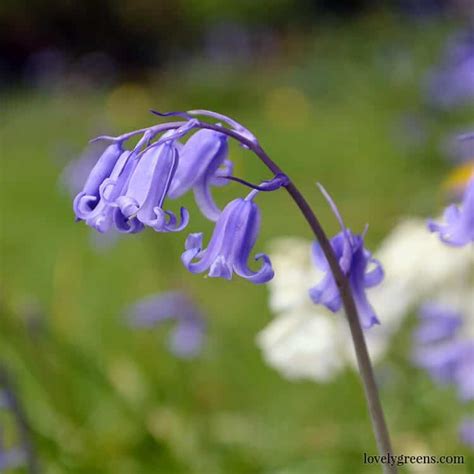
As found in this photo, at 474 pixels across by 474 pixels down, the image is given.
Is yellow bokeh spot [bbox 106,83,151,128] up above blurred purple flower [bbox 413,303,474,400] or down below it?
Result: above

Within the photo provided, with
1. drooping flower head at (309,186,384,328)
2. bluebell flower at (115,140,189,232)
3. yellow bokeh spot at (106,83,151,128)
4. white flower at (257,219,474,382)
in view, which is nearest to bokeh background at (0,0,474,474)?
yellow bokeh spot at (106,83,151,128)

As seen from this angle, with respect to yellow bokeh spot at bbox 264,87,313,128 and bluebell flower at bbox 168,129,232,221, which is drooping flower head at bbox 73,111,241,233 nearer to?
bluebell flower at bbox 168,129,232,221

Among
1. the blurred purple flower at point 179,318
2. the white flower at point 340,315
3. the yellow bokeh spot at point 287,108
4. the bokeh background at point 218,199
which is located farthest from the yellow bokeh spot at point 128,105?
the white flower at point 340,315

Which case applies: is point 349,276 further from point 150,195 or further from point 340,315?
point 340,315

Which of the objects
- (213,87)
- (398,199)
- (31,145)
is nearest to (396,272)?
(398,199)

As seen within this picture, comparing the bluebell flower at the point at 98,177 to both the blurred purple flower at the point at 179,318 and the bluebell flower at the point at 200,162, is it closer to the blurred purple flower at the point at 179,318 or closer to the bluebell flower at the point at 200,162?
the bluebell flower at the point at 200,162

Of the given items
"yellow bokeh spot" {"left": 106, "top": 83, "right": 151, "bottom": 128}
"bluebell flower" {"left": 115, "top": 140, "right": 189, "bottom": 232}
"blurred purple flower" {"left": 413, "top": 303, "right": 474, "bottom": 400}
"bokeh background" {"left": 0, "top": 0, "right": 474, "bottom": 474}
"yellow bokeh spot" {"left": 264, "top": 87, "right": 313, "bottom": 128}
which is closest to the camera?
"bluebell flower" {"left": 115, "top": 140, "right": 189, "bottom": 232}
